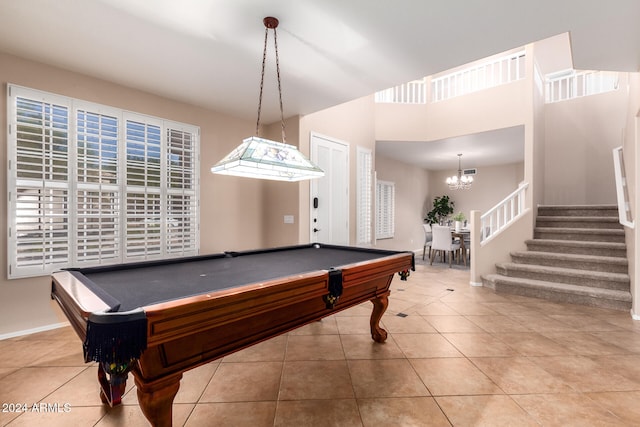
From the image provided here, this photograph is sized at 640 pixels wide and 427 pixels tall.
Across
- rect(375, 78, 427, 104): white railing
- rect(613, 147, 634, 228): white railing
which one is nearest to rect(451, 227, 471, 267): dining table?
rect(613, 147, 634, 228): white railing

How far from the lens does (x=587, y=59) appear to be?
2.96 meters

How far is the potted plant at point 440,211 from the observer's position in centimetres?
905

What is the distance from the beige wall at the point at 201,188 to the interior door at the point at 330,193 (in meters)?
0.91

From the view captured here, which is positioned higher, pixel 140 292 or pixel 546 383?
pixel 140 292

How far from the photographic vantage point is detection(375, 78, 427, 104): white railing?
6.37 m

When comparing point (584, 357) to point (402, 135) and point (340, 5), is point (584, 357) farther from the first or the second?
point (402, 135)

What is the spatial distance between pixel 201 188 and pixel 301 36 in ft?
8.15

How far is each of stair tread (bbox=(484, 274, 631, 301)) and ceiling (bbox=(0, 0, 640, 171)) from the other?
2.59 metres

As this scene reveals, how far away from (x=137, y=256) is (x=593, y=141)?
8.36 m

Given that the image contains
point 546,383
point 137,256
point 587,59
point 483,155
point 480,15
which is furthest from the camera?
point 483,155

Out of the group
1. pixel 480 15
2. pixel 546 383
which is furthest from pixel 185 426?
pixel 480 15

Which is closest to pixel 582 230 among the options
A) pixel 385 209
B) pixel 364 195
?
pixel 364 195

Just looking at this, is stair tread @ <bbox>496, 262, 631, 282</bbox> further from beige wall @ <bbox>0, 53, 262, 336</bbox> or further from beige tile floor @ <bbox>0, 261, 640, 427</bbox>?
beige wall @ <bbox>0, 53, 262, 336</bbox>

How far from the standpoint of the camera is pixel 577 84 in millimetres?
6055
